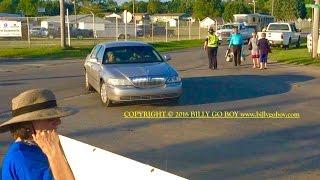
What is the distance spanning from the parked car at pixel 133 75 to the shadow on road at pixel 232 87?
1000 millimetres

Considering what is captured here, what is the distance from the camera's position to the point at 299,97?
43.7 ft

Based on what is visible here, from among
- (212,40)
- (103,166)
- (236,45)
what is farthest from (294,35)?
(103,166)

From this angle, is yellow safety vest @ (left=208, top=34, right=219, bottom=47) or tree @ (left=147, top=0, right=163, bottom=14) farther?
tree @ (left=147, top=0, right=163, bottom=14)

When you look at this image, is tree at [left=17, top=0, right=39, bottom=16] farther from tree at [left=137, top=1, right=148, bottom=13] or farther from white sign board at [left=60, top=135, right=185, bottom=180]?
white sign board at [left=60, top=135, right=185, bottom=180]

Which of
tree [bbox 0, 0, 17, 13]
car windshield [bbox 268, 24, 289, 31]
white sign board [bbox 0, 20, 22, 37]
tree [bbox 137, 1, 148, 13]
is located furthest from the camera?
tree [bbox 137, 1, 148, 13]

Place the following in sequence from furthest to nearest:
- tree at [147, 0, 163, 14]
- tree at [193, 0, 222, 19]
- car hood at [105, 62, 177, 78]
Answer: tree at [147, 0, 163, 14] < tree at [193, 0, 222, 19] < car hood at [105, 62, 177, 78]

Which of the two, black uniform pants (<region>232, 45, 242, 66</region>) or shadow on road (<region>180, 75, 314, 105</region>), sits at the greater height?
black uniform pants (<region>232, 45, 242, 66</region>)

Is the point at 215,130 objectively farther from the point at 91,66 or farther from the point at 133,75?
the point at 91,66

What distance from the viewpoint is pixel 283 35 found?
34.2 metres

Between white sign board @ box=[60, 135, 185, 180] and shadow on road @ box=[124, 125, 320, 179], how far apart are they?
2.41 meters

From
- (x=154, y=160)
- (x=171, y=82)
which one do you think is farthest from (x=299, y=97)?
(x=154, y=160)

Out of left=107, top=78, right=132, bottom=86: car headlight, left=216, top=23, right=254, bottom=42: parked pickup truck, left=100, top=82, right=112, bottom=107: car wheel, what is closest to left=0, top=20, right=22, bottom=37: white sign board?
left=216, top=23, right=254, bottom=42: parked pickup truck

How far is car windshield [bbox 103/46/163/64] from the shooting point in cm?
1261

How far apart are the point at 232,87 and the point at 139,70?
4.35 metres
